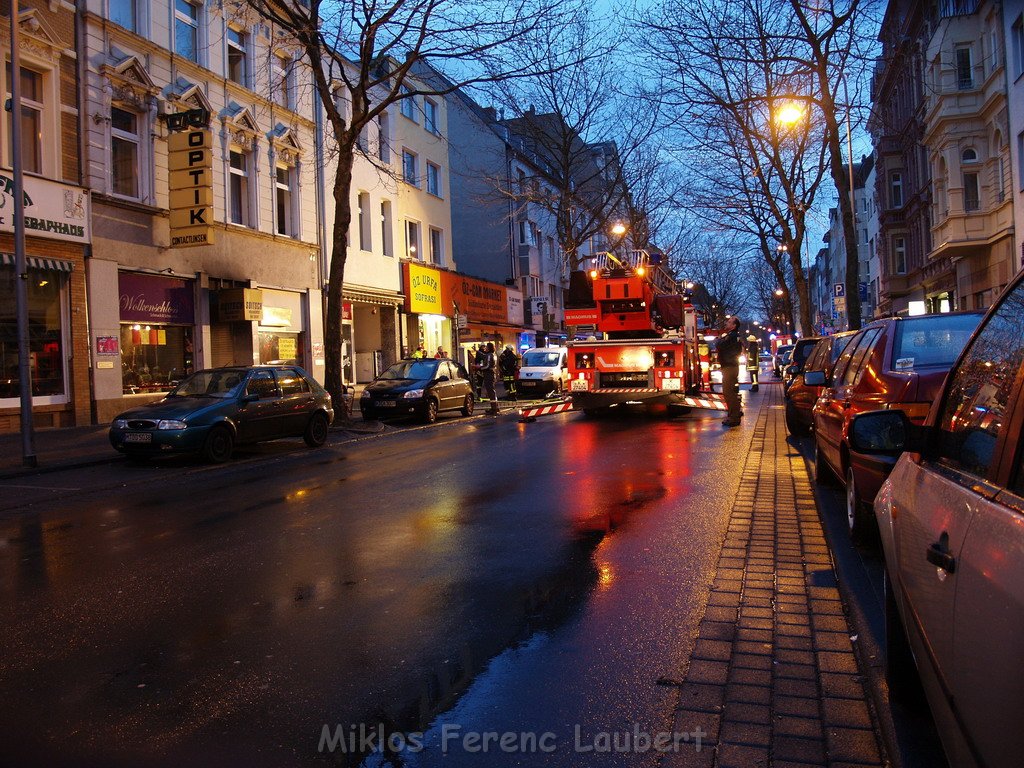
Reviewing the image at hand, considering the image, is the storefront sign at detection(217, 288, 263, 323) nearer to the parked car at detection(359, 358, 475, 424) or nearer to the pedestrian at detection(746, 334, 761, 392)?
the parked car at detection(359, 358, 475, 424)

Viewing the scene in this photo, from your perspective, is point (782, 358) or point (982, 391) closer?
point (982, 391)

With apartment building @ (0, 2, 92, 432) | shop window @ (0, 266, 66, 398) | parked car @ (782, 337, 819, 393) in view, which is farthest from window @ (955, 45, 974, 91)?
shop window @ (0, 266, 66, 398)

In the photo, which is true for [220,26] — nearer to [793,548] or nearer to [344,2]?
[344,2]

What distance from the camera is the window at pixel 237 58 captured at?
2208cm

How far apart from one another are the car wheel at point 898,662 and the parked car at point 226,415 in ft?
34.9

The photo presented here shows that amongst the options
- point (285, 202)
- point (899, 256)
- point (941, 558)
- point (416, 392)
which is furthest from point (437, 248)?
point (941, 558)

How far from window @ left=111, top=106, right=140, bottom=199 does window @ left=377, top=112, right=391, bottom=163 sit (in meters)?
10.9

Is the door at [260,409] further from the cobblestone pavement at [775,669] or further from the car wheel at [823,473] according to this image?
the cobblestone pavement at [775,669]

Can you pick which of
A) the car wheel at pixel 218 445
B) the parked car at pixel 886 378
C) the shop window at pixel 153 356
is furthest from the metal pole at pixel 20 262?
the parked car at pixel 886 378

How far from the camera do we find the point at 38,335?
16.6 metres

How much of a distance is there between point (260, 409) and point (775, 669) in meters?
11.1

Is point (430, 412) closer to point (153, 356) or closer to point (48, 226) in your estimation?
point (153, 356)

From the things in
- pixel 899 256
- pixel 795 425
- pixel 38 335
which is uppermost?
pixel 899 256

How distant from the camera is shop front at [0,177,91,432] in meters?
15.9
